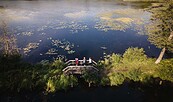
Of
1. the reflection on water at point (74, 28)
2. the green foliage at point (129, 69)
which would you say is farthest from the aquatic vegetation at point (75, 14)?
the green foliage at point (129, 69)

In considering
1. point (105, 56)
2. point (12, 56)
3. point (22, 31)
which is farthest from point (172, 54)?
point (22, 31)

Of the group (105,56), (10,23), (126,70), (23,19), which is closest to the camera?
(126,70)

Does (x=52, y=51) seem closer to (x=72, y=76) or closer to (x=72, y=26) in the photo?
(x=72, y=76)

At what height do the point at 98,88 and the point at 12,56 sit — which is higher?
the point at 12,56

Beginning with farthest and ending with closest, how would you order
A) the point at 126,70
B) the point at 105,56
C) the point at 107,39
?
the point at 107,39, the point at 105,56, the point at 126,70

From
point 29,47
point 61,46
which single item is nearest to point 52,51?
point 61,46

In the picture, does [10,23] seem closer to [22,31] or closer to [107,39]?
[22,31]

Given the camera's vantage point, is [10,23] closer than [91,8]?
Yes

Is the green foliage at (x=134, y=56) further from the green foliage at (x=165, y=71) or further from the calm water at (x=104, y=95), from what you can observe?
the calm water at (x=104, y=95)
